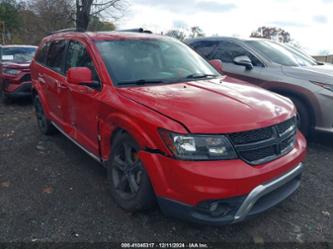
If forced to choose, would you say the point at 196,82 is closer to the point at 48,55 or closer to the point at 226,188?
the point at 226,188

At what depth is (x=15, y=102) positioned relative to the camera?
8.38 metres

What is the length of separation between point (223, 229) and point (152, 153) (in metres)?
0.99

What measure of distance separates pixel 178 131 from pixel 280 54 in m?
4.03

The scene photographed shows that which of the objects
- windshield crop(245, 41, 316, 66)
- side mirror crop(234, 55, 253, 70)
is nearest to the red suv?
side mirror crop(234, 55, 253, 70)

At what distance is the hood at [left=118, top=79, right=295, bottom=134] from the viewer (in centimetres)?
251

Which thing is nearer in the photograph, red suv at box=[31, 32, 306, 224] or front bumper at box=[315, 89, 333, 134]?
red suv at box=[31, 32, 306, 224]

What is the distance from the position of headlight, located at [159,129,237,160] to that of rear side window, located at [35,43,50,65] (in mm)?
3719

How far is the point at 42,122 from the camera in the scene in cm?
560

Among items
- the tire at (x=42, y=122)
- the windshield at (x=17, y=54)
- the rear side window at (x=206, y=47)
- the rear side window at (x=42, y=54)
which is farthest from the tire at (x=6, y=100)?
the rear side window at (x=206, y=47)

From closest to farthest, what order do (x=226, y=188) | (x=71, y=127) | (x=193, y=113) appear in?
(x=226, y=188) < (x=193, y=113) < (x=71, y=127)

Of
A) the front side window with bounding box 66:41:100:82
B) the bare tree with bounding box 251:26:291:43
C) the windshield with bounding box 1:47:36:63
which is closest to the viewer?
the front side window with bounding box 66:41:100:82

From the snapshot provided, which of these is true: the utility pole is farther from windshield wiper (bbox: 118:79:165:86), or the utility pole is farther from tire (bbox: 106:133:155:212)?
tire (bbox: 106:133:155:212)

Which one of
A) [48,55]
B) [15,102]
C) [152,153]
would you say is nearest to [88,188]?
[152,153]

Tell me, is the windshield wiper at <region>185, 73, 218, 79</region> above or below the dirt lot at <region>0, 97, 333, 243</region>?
above
